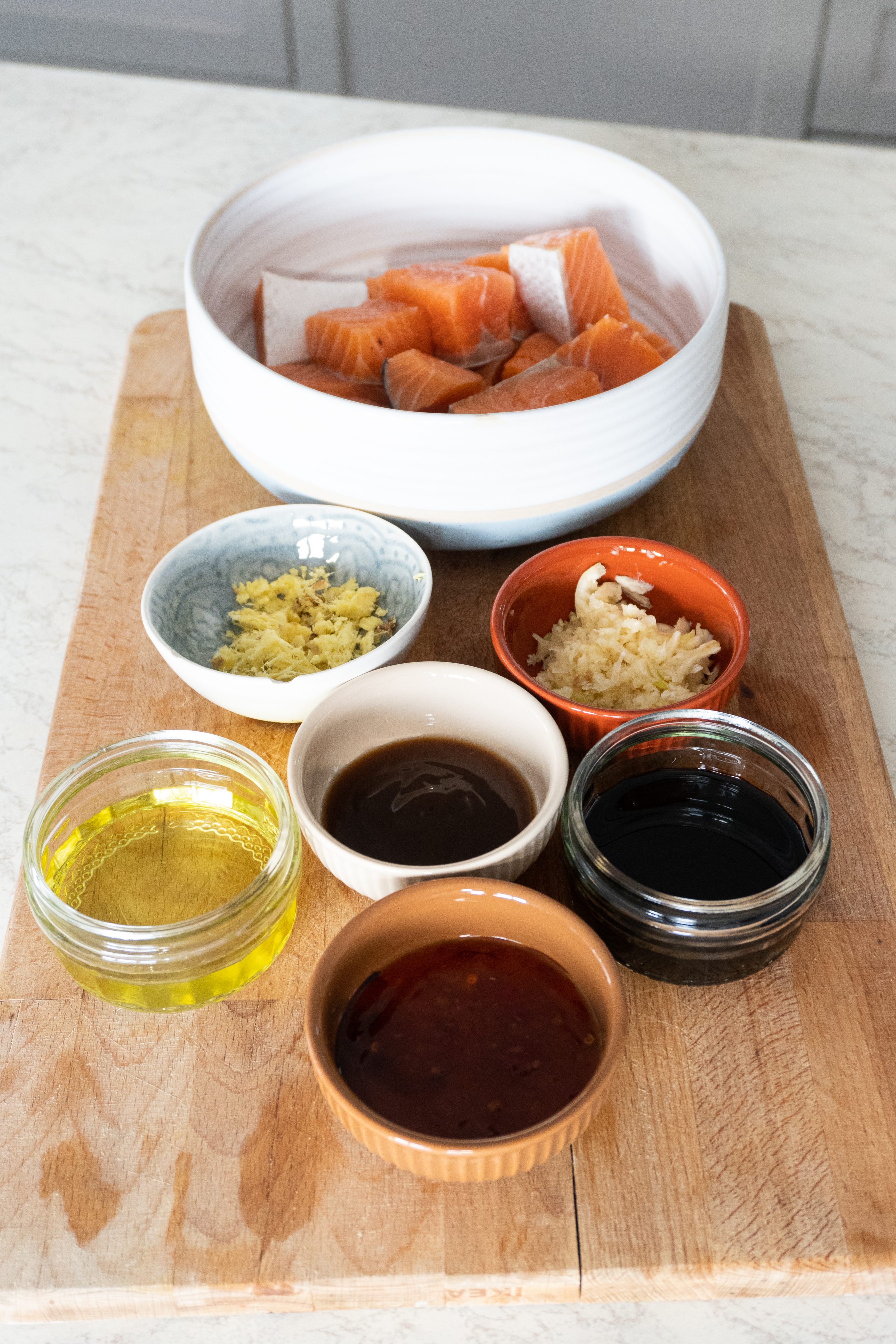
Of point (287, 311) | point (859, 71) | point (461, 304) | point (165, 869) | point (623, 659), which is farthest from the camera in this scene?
point (859, 71)

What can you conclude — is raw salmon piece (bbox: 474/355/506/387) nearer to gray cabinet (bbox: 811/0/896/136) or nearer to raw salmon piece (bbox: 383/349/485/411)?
raw salmon piece (bbox: 383/349/485/411)

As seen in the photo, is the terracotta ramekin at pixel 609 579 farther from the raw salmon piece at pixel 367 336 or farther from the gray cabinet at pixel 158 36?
the gray cabinet at pixel 158 36

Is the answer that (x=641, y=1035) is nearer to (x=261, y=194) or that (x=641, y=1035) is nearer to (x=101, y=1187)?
(x=101, y=1187)

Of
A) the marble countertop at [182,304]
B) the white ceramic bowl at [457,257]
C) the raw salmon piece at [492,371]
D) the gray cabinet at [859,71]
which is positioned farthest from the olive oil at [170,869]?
the gray cabinet at [859,71]

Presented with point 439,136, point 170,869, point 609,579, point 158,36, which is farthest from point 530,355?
point 158,36

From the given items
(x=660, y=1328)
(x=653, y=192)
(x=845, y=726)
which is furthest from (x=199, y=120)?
(x=660, y=1328)

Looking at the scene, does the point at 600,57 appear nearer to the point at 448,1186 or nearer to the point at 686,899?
the point at 686,899
